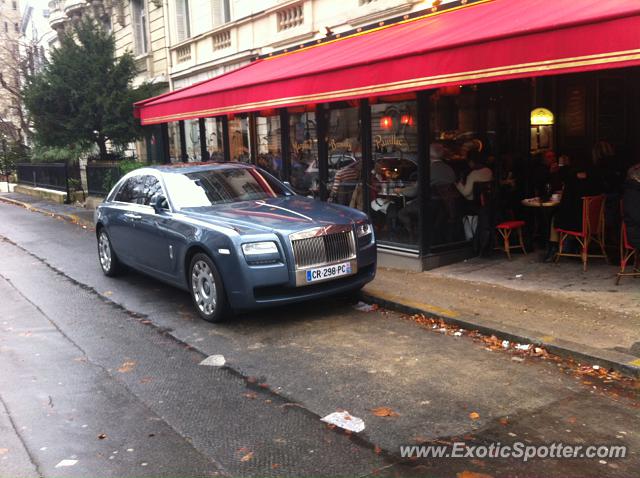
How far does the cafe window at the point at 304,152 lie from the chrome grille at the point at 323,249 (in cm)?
434

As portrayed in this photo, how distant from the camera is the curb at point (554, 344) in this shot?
15.8ft

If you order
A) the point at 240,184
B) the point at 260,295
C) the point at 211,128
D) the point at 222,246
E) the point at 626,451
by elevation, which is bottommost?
the point at 626,451

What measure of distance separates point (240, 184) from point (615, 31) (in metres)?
4.53

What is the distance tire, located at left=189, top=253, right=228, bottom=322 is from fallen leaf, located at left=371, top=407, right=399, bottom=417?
256 cm

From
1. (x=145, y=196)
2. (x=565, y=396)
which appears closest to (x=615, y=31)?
(x=565, y=396)

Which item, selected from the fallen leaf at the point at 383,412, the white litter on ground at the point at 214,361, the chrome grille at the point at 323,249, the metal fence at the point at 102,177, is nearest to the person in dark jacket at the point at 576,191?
the chrome grille at the point at 323,249

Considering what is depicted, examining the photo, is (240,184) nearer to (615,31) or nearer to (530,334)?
(530,334)

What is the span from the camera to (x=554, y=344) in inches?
208

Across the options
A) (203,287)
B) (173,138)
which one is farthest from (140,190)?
(173,138)

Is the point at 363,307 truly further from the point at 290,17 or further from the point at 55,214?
the point at 55,214

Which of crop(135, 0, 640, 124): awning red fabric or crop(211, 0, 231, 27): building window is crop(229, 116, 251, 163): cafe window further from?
crop(211, 0, 231, 27): building window

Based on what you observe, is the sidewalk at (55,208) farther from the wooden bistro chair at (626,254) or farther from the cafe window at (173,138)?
the wooden bistro chair at (626,254)

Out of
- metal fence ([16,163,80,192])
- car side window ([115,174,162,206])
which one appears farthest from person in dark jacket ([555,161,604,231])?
metal fence ([16,163,80,192])

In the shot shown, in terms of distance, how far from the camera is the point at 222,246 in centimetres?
624
